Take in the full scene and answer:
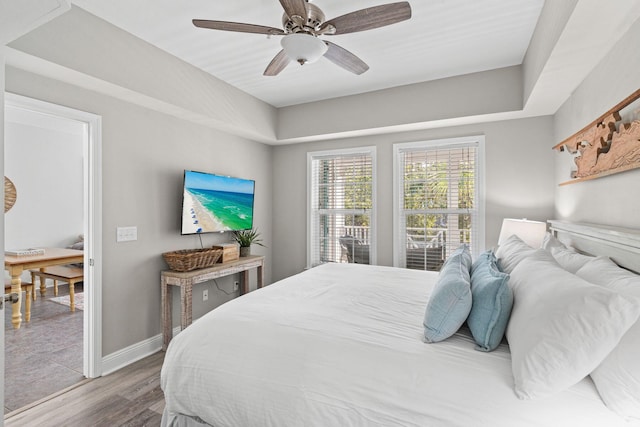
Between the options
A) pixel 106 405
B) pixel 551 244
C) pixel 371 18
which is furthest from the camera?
pixel 551 244

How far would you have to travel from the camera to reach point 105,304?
8.98 feet

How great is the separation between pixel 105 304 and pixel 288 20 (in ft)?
8.70

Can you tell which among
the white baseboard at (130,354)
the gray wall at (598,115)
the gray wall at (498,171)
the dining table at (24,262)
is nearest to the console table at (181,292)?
the white baseboard at (130,354)

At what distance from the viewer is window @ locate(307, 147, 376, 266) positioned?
430 cm

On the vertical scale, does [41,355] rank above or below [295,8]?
below

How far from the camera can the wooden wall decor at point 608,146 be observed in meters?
1.57

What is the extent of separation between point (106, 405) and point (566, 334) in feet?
9.07

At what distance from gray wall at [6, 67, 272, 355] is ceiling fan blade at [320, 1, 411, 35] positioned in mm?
2037

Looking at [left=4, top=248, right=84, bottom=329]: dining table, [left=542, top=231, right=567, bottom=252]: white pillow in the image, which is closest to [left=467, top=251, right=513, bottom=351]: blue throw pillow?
[left=542, top=231, right=567, bottom=252]: white pillow

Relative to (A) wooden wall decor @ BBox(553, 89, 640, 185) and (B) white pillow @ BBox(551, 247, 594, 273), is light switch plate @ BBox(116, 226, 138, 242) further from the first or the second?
(A) wooden wall decor @ BBox(553, 89, 640, 185)

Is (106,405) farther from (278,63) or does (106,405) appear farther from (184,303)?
(278,63)

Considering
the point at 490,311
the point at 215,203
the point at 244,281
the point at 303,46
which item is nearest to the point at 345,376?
the point at 490,311

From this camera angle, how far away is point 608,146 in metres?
1.86

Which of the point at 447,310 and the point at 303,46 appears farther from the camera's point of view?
the point at 303,46
